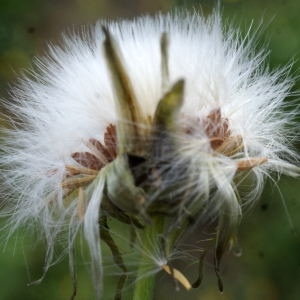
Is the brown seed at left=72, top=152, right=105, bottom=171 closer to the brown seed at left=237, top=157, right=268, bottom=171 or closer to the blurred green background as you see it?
the brown seed at left=237, top=157, right=268, bottom=171

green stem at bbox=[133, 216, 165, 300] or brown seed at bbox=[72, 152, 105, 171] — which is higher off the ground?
brown seed at bbox=[72, 152, 105, 171]

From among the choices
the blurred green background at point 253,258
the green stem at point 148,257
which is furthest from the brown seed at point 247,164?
the blurred green background at point 253,258

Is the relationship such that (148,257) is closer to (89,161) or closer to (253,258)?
(89,161)

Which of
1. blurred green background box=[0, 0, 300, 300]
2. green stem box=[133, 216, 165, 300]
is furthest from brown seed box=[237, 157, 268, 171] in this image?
blurred green background box=[0, 0, 300, 300]

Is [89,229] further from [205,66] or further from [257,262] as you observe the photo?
[257,262]

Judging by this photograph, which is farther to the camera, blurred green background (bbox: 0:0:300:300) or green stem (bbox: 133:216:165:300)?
blurred green background (bbox: 0:0:300:300)

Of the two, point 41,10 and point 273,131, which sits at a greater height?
point 41,10

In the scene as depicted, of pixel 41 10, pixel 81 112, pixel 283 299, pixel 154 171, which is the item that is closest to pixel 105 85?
pixel 81 112

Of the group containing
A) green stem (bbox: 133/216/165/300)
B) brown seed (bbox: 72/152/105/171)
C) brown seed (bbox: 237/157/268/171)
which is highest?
brown seed (bbox: 72/152/105/171)

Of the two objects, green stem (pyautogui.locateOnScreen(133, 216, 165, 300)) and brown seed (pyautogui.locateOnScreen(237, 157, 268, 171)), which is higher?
brown seed (pyautogui.locateOnScreen(237, 157, 268, 171))
